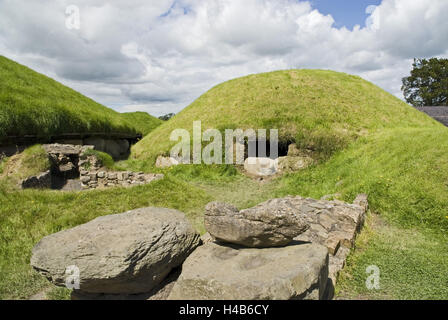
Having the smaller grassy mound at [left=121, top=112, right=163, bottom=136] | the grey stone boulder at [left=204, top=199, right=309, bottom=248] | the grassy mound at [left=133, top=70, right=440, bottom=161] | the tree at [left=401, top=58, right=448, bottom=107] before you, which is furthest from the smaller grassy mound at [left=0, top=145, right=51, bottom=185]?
the tree at [left=401, top=58, right=448, bottom=107]

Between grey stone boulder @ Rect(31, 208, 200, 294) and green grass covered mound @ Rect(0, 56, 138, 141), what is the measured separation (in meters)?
13.1

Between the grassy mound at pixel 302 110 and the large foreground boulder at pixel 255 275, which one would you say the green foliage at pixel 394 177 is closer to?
the grassy mound at pixel 302 110

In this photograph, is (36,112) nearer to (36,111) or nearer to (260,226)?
(36,111)

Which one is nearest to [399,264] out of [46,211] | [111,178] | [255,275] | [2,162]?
[255,275]

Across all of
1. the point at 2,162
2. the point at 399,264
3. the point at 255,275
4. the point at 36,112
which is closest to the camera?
the point at 255,275

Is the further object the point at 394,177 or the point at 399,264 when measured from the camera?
the point at 394,177

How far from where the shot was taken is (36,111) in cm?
1612

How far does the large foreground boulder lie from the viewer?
139 inches

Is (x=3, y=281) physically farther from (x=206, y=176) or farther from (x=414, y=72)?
(x=414, y=72)

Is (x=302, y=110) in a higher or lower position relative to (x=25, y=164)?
higher

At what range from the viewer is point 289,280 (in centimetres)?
360

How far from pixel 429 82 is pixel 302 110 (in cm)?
5215

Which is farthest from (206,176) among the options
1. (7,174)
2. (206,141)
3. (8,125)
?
(8,125)
